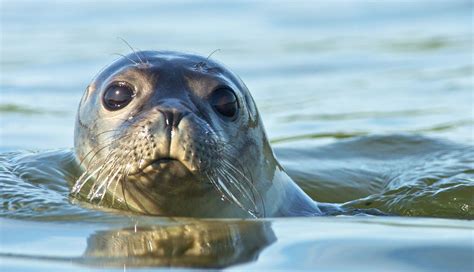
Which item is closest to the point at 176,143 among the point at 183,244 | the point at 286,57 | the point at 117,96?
the point at 183,244

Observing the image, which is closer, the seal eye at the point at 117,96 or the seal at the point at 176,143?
the seal at the point at 176,143

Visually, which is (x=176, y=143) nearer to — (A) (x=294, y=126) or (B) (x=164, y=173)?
(B) (x=164, y=173)

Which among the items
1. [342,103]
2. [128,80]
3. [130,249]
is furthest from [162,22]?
[130,249]

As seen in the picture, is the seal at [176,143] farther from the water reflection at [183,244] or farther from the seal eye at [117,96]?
the water reflection at [183,244]

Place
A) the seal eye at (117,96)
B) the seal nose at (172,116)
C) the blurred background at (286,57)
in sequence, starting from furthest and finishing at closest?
1. the blurred background at (286,57)
2. the seal eye at (117,96)
3. the seal nose at (172,116)

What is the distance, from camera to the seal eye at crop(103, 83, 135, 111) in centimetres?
482

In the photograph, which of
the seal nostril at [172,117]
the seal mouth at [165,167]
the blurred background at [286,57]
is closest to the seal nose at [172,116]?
the seal nostril at [172,117]

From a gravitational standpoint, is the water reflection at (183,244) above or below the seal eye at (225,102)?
below

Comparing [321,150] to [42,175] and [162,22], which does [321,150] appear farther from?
[162,22]

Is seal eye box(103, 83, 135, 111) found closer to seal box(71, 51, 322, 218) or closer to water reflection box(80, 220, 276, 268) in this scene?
seal box(71, 51, 322, 218)

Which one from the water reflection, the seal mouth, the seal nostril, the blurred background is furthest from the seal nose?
the blurred background

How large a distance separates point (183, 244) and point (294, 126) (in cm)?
454

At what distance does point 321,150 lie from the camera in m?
7.45

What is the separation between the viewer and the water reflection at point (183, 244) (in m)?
3.75
